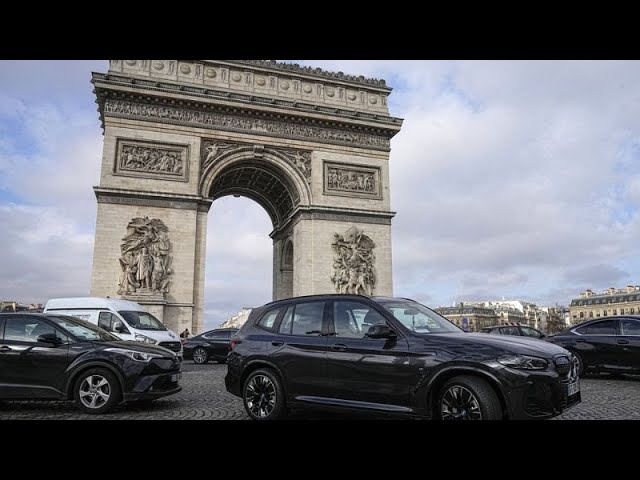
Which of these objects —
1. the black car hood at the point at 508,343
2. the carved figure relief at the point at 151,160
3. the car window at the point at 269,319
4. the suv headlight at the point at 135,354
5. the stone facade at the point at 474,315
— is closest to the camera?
the black car hood at the point at 508,343

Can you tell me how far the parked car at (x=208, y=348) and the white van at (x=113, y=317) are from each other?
241 centimetres

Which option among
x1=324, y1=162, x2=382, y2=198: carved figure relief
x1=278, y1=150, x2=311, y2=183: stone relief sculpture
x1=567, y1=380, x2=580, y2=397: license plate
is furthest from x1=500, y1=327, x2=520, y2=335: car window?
x1=278, y1=150, x2=311, y2=183: stone relief sculpture

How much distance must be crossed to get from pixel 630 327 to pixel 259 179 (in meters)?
21.3

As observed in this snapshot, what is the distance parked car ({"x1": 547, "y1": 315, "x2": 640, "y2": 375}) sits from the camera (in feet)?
35.6

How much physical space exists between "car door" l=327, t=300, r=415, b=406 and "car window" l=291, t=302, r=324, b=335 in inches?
8.2

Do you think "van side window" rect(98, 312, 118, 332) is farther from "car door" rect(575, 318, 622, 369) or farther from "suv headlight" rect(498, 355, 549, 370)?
"suv headlight" rect(498, 355, 549, 370)

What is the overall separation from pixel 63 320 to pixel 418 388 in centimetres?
550

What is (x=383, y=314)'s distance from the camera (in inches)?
222

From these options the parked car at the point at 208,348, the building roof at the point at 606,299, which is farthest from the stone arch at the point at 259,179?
the building roof at the point at 606,299

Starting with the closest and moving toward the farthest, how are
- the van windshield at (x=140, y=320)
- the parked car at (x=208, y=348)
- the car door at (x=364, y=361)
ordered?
the car door at (x=364, y=361) → the van windshield at (x=140, y=320) → the parked car at (x=208, y=348)

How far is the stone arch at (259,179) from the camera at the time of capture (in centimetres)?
2542

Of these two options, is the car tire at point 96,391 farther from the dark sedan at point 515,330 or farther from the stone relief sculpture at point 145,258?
the stone relief sculpture at point 145,258
